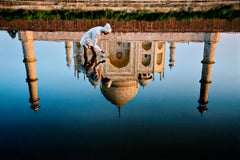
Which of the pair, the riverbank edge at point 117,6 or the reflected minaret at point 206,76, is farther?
the riverbank edge at point 117,6

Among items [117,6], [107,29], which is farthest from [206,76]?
[117,6]

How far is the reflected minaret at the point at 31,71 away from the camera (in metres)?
2.96

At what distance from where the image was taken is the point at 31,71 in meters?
4.24

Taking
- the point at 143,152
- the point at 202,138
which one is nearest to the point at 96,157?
the point at 143,152

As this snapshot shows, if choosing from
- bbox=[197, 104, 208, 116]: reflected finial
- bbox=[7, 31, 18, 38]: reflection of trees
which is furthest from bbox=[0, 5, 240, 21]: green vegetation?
bbox=[197, 104, 208, 116]: reflected finial

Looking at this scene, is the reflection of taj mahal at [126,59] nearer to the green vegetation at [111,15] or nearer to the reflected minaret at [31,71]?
the reflected minaret at [31,71]

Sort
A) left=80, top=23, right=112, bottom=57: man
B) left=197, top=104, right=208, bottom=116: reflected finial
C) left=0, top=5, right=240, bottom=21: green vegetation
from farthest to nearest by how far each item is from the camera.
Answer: left=0, top=5, right=240, bottom=21: green vegetation < left=80, top=23, right=112, bottom=57: man < left=197, top=104, right=208, bottom=116: reflected finial

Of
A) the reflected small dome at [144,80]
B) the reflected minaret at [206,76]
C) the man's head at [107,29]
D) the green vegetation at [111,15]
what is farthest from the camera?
the green vegetation at [111,15]

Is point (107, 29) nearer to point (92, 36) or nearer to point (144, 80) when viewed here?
point (92, 36)

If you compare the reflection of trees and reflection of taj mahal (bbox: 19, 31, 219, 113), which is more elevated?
the reflection of trees

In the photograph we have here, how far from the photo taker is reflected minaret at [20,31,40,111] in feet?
9.71

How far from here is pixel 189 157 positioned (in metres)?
1.92

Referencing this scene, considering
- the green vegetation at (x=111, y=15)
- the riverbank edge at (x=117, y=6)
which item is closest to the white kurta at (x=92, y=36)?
the green vegetation at (x=111, y=15)

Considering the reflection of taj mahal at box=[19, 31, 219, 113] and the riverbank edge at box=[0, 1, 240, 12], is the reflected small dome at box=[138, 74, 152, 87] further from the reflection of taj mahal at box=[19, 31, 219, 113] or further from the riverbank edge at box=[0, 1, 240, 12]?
the riverbank edge at box=[0, 1, 240, 12]
